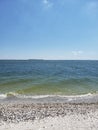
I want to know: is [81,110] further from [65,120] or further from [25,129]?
[25,129]

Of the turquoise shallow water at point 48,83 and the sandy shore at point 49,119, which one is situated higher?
the sandy shore at point 49,119

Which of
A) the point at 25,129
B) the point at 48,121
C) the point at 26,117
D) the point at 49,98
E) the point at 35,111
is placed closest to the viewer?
the point at 25,129

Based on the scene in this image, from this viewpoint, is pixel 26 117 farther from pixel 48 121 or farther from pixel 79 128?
pixel 79 128

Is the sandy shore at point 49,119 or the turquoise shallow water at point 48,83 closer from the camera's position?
the sandy shore at point 49,119

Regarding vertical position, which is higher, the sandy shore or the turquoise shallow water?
the sandy shore

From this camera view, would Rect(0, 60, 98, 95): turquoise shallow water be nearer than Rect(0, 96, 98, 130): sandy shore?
No

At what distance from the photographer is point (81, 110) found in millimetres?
12102

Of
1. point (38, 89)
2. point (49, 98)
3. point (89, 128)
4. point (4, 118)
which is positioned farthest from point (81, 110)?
point (38, 89)

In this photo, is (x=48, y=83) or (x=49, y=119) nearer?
(x=49, y=119)

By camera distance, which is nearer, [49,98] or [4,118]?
[4,118]

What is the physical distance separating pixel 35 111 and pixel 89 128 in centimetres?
330

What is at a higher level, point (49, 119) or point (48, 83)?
point (49, 119)

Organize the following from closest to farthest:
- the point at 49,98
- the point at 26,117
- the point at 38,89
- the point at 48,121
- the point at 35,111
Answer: the point at 48,121 → the point at 26,117 → the point at 35,111 → the point at 49,98 → the point at 38,89

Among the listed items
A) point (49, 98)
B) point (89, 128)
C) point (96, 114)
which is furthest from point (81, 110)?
point (49, 98)
